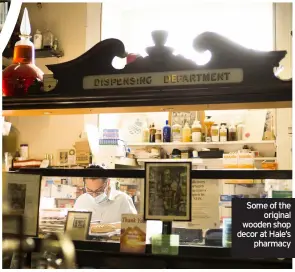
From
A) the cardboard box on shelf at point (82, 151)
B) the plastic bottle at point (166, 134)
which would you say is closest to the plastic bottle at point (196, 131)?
the plastic bottle at point (166, 134)

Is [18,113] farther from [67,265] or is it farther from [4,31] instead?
[67,265]

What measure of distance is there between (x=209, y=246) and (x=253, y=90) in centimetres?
41

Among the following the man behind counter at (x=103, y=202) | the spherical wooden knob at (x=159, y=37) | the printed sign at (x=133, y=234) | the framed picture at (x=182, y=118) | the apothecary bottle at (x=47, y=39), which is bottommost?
the printed sign at (x=133, y=234)

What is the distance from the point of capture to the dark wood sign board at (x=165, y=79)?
861 millimetres

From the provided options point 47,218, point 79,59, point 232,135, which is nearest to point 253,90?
point 79,59

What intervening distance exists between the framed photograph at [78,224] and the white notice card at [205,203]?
0.28 meters

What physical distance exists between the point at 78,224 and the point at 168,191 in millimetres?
285

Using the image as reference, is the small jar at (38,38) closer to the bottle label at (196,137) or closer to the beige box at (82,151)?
the beige box at (82,151)

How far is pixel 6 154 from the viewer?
1.01 m

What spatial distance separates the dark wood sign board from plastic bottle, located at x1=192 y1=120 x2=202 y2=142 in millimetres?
2634

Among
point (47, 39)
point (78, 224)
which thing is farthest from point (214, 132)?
point (78, 224)

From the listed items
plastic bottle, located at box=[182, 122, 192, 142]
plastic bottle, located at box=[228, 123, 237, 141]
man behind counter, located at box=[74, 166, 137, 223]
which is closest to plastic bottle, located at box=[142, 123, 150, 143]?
plastic bottle, located at box=[182, 122, 192, 142]

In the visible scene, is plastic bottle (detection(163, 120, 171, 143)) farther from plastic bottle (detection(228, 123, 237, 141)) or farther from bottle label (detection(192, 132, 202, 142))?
plastic bottle (detection(228, 123, 237, 141))

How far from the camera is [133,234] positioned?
1.06 meters
